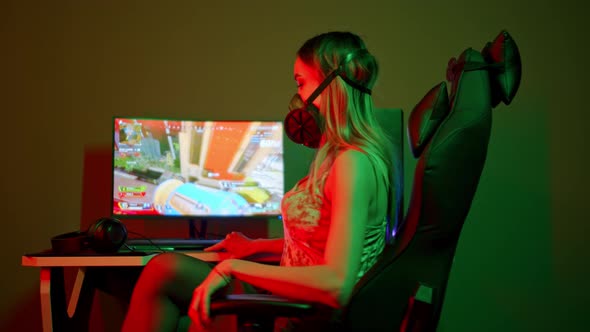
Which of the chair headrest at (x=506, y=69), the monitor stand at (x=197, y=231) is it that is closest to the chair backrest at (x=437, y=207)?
the chair headrest at (x=506, y=69)

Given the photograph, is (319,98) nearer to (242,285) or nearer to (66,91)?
(242,285)

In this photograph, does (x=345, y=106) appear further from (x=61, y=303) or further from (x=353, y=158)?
(x=61, y=303)

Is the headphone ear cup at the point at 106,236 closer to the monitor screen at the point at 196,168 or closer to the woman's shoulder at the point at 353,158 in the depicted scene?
the monitor screen at the point at 196,168

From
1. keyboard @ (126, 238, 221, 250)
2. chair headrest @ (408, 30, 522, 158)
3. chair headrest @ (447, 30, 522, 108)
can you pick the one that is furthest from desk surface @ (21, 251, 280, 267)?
chair headrest @ (447, 30, 522, 108)

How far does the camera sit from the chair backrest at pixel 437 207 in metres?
0.89

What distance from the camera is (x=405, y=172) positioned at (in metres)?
2.36

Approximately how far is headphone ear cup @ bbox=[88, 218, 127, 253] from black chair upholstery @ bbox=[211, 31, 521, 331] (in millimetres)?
820

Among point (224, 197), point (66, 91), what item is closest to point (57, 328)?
point (224, 197)

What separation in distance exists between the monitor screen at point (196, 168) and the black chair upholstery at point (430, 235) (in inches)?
43.9

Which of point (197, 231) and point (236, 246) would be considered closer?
point (236, 246)

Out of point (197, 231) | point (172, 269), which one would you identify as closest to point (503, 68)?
point (172, 269)

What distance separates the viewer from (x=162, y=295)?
101 cm

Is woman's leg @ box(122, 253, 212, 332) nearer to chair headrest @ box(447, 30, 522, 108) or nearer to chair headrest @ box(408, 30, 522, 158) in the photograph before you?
chair headrest @ box(408, 30, 522, 158)

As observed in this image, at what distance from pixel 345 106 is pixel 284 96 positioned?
1.14 metres
